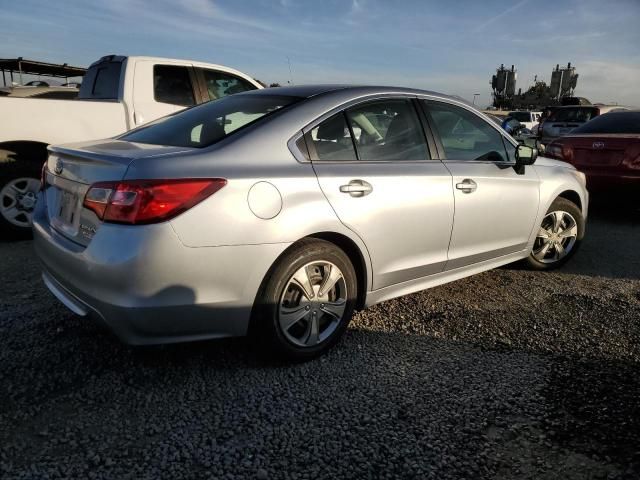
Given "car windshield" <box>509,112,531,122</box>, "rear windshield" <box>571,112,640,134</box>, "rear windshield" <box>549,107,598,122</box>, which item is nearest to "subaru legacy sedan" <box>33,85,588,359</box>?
"rear windshield" <box>571,112,640,134</box>

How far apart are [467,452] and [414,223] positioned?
1.44 m

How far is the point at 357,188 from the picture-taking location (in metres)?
3.03

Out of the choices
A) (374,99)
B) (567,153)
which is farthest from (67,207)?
(567,153)

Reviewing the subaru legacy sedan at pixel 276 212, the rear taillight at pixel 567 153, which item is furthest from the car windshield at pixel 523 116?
the subaru legacy sedan at pixel 276 212

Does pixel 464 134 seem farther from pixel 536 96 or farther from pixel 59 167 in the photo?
pixel 536 96

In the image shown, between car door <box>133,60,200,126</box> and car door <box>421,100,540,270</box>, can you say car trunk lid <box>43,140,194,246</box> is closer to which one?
car door <box>421,100,540,270</box>

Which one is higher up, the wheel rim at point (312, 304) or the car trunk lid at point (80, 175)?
the car trunk lid at point (80, 175)

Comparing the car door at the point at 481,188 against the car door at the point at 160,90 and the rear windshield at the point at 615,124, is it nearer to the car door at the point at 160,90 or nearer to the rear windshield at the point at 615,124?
the car door at the point at 160,90

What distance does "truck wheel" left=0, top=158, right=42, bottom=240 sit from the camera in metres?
5.28

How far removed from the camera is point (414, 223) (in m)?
3.31

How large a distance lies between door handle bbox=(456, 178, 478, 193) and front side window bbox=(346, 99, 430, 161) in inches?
12.0

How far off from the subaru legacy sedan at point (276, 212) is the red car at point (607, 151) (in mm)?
3381

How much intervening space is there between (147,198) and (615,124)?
23.7ft

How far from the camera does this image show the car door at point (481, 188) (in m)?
3.67
